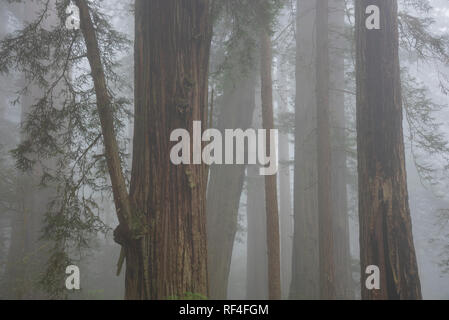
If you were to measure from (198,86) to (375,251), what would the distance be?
10.2ft

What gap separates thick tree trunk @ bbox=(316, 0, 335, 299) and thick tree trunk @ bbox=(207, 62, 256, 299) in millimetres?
1814

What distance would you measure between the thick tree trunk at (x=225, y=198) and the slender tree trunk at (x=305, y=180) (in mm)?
1641

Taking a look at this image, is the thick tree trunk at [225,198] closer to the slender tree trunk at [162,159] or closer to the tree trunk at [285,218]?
the slender tree trunk at [162,159]

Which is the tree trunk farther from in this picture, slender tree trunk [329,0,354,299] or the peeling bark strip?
the peeling bark strip

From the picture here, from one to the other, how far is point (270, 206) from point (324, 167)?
1.50 meters

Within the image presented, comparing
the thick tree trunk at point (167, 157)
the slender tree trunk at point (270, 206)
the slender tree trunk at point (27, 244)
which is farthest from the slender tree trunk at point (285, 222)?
the thick tree trunk at point (167, 157)

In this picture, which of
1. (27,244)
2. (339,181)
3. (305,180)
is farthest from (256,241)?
(27,244)

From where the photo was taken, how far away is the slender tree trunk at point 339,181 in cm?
840

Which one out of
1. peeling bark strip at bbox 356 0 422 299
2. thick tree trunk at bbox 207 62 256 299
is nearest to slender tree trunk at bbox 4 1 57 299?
thick tree trunk at bbox 207 62 256 299

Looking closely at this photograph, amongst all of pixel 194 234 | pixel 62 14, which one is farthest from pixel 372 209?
pixel 62 14
